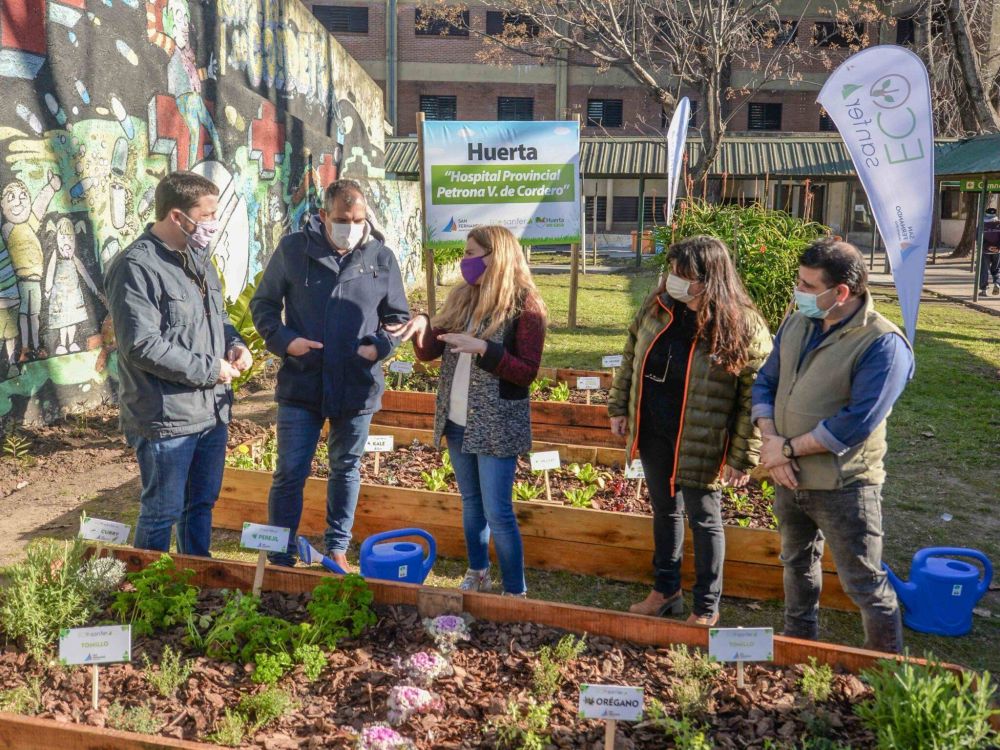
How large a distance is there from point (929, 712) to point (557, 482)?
11.3 feet

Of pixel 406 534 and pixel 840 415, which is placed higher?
pixel 840 415

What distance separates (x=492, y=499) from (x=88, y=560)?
171 cm

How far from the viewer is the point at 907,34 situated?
36844 mm

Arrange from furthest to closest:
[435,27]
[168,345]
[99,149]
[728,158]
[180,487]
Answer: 1. [435,27]
2. [728,158]
3. [99,149]
4. [180,487]
5. [168,345]

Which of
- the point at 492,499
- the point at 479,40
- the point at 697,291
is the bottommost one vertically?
the point at 492,499

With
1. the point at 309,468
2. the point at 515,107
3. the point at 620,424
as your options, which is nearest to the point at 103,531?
the point at 309,468

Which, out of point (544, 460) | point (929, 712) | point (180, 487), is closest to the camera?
point (929, 712)

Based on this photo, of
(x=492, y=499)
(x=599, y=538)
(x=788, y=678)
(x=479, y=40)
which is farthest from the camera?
(x=479, y=40)

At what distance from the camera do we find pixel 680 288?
370 centimetres

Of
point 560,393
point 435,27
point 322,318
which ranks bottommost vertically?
point 560,393

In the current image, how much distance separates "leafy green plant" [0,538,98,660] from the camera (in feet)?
10.5

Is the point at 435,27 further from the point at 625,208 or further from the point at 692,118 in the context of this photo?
the point at 692,118

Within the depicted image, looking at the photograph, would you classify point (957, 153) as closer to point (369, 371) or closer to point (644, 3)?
point (644, 3)

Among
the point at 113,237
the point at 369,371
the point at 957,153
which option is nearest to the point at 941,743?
the point at 369,371
